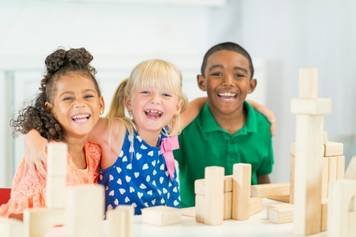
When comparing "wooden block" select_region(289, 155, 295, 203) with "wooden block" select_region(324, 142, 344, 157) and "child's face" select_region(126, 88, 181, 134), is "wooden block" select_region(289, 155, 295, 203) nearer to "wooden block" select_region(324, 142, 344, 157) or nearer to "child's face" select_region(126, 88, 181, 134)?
"wooden block" select_region(324, 142, 344, 157)

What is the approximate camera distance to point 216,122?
119 centimetres

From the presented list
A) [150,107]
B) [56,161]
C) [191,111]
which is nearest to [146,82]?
[150,107]

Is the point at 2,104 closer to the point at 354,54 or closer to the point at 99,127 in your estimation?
the point at 99,127

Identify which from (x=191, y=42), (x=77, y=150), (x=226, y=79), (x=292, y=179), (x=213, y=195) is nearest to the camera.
Answer: (x=213, y=195)

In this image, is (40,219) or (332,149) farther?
(332,149)

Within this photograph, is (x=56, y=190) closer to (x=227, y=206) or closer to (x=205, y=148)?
(x=227, y=206)

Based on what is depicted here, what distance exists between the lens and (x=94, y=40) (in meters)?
1.68

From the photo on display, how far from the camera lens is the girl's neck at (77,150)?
0.93 m

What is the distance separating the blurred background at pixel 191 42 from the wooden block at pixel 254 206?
2.05 feet

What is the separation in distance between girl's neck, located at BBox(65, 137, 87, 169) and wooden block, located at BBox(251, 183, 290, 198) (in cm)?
27

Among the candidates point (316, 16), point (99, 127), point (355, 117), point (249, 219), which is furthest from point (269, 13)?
point (249, 219)

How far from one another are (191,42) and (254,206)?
108cm

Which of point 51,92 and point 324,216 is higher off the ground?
point 51,92

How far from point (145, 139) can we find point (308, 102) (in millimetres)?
404
